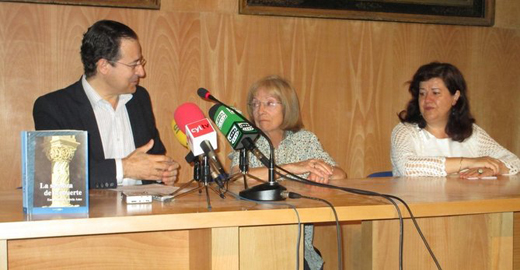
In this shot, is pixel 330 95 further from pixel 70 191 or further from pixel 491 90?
pixel 70 191

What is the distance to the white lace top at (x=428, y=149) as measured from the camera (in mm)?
3014

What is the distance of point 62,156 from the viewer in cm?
173

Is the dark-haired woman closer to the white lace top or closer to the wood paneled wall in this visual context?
the white lace top

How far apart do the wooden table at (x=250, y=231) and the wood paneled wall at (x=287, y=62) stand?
1.31m

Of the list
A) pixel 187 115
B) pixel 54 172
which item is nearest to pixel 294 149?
pixel 187 115

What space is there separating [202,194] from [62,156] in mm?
540

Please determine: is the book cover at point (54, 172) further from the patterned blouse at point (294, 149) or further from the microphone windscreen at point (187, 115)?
the patterned blouse at point (294, 149)

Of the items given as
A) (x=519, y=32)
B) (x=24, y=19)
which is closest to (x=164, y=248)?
(x=24, y=19)

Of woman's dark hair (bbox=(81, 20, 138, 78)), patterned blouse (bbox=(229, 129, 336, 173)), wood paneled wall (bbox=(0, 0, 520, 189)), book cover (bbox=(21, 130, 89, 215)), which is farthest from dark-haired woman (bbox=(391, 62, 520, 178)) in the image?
book cover (bbox=(21, 130, 89, 215))

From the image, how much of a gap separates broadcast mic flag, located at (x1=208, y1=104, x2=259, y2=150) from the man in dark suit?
0.91 metres

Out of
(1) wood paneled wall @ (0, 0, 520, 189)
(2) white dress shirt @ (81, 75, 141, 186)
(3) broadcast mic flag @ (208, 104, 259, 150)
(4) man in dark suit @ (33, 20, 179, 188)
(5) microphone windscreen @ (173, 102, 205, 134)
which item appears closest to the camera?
(3) broadcast mic flag @ (208, 104, 259, 150)

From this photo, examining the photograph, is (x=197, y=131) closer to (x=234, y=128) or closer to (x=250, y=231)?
(x=234, y=128)

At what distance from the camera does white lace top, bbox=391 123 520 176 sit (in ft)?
9.89

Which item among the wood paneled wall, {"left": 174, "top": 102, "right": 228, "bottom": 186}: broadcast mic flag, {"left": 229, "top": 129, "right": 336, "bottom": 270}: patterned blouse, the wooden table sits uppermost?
A: the wood paneled wall
